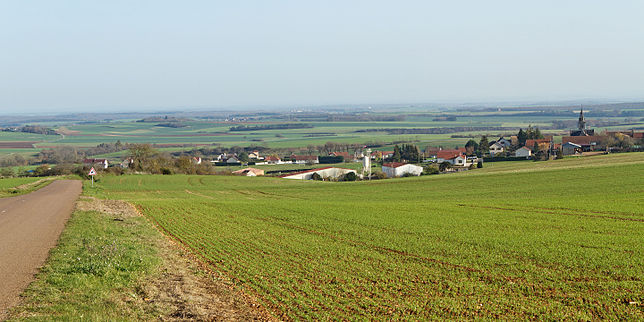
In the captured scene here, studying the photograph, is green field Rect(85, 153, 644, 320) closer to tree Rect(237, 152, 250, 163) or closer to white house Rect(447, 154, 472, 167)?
white house Rect(447, 154, 472, 167)

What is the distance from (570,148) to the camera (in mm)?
98500

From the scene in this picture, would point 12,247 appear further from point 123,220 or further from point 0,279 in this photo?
point 123,220

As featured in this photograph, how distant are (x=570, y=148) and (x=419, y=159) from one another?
27.8 m

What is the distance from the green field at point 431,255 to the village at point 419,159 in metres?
47.2

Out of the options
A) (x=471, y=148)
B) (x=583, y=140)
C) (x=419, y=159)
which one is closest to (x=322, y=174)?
(x=419, y=159)

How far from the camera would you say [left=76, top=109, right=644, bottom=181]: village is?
8262cm

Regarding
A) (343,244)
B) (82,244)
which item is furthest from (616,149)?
(82,244)

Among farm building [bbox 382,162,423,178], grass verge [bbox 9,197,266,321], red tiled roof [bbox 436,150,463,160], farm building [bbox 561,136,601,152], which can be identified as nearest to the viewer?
grass verge [bbox 9,197,266,321]

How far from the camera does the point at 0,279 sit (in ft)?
44.1

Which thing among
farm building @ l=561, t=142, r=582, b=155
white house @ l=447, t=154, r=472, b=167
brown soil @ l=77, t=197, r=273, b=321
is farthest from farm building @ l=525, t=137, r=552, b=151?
brown soil @ l=77, t=197, r=273, b=321

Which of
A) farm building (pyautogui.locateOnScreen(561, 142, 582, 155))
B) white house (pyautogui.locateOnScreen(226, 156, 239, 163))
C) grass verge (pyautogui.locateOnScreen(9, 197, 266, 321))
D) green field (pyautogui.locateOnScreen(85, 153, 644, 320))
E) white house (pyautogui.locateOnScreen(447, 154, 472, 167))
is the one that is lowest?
white house (pyautogui.locateOnScreen(226, 156, 239, 163))

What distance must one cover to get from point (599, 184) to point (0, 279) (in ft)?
130

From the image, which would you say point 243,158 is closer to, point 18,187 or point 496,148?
point 496,148

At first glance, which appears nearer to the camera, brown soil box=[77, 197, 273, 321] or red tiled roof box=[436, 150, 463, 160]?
brown soil box=[77, 197, 273, 321]
